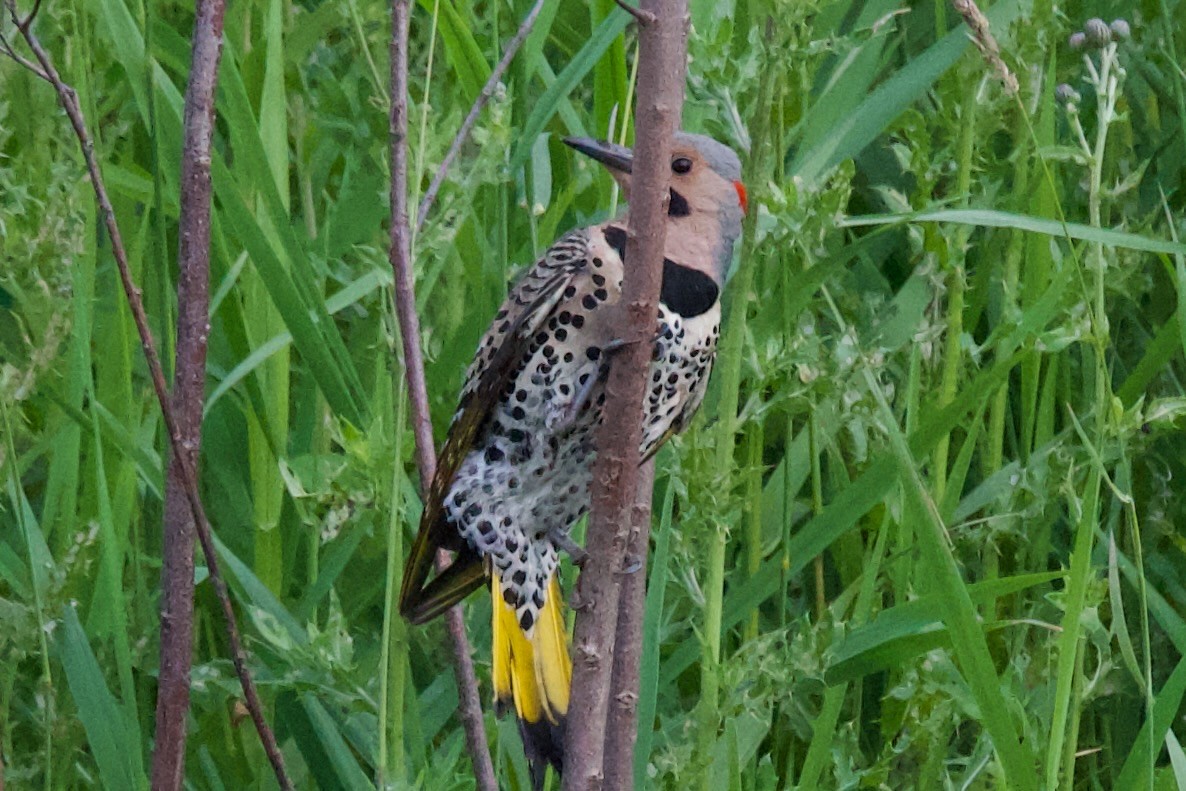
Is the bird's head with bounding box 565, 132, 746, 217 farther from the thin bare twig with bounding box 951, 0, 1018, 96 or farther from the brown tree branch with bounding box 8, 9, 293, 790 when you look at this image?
the brown tree branch with bounding box 8, 9, 293, 790

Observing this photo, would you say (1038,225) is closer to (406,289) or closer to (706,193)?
(706,193)

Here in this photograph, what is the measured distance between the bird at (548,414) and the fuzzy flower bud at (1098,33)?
0.60m

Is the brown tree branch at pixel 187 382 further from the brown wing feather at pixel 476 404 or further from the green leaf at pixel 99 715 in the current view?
the brown wing feather at pixel 476 404

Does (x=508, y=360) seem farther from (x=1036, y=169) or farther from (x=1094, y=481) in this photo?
(x=1036, y=169)

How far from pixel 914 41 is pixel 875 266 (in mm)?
581

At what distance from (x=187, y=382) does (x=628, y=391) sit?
2.17 feet

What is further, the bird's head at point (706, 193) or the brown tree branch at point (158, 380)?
the bird's head at point (706, 193)

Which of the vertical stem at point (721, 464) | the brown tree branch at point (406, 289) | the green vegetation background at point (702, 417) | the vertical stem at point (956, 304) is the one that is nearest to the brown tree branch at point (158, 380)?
the green vegetation background at point (702, 417)

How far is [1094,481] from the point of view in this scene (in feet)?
6.06

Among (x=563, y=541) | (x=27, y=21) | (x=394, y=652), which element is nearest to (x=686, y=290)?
(x=563, y=541)

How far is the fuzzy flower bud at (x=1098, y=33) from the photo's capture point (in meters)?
2.35

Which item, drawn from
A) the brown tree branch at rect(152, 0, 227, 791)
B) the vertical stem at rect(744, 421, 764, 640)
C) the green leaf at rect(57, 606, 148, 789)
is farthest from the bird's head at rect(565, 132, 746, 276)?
the green leaf at rect(57, 606, 148, 789)

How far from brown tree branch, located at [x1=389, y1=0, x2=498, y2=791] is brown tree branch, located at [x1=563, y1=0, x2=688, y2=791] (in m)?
0.22

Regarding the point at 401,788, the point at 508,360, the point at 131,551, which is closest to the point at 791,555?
the point at 508,360
